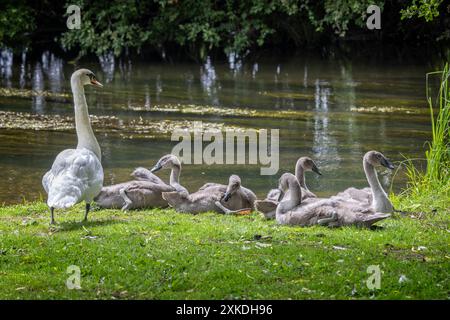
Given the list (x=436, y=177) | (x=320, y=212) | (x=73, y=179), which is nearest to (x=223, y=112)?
(x=436, y=177)

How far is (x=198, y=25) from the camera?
33.6 meters

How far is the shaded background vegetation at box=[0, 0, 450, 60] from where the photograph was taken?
32.8 meters

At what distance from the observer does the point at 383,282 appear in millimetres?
7727

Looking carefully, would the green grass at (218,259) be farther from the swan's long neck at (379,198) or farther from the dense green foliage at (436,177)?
the dense green foliage at (436,177)

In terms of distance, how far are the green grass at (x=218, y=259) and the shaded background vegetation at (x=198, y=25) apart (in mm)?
22054

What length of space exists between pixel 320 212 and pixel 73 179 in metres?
3.00

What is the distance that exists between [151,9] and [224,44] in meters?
3.66

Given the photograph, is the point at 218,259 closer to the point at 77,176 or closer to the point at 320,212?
the point at 320,212

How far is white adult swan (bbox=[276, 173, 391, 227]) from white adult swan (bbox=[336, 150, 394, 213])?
350 mm

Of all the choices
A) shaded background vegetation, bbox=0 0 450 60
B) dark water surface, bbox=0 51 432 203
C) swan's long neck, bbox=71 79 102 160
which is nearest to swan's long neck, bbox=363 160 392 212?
dark water surface, bbox=0 51 432 203

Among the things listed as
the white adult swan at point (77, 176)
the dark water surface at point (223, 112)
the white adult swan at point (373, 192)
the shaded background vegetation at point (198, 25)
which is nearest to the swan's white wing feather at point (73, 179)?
the white adult swan at point (77, 176)

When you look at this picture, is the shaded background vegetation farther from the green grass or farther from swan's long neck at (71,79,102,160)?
the green grass

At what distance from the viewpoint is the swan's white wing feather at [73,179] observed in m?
9.73
